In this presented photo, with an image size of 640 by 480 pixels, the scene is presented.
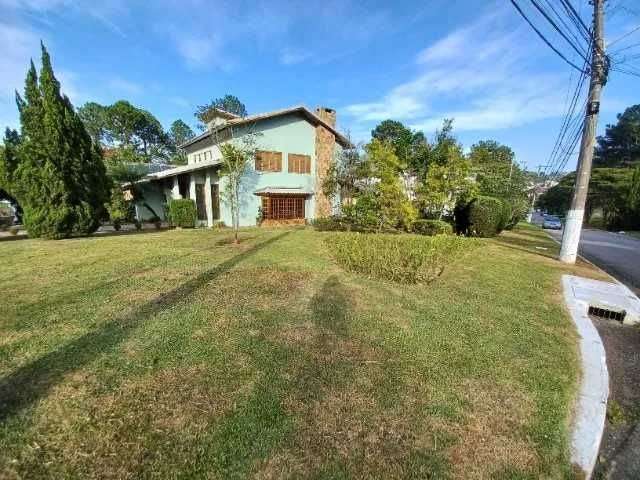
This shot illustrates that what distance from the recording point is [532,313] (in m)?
4.91

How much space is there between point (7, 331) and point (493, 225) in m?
16.8

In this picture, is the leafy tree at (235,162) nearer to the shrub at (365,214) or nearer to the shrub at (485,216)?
the shrub at (365,214)

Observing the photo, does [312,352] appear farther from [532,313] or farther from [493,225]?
[493,225]

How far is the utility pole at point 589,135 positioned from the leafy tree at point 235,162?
1185 cm

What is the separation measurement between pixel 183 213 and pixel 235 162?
13.0 feet

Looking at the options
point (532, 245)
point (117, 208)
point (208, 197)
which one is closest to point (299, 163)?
point (208, 197)

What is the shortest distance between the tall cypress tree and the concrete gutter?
14404mm

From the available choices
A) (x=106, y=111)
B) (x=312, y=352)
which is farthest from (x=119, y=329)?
(x=106, y=111)

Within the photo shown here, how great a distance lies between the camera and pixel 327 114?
1988cm

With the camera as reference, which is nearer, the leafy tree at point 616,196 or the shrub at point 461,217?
the shrub at point 461,217

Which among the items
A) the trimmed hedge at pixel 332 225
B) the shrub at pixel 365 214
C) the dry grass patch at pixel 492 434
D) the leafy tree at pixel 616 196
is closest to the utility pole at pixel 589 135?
the shrub at pixel 365 214

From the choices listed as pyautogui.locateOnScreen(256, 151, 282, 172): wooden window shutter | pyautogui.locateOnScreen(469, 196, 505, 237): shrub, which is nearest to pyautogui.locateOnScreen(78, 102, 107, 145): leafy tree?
pyautogui.locateOnScreen(256, 151, 282, 172): wooden window shutter

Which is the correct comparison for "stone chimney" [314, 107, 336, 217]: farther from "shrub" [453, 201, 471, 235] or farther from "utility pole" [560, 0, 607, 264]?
"utility pole" [560, 0, 607, 264]

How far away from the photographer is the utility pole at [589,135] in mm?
8164
